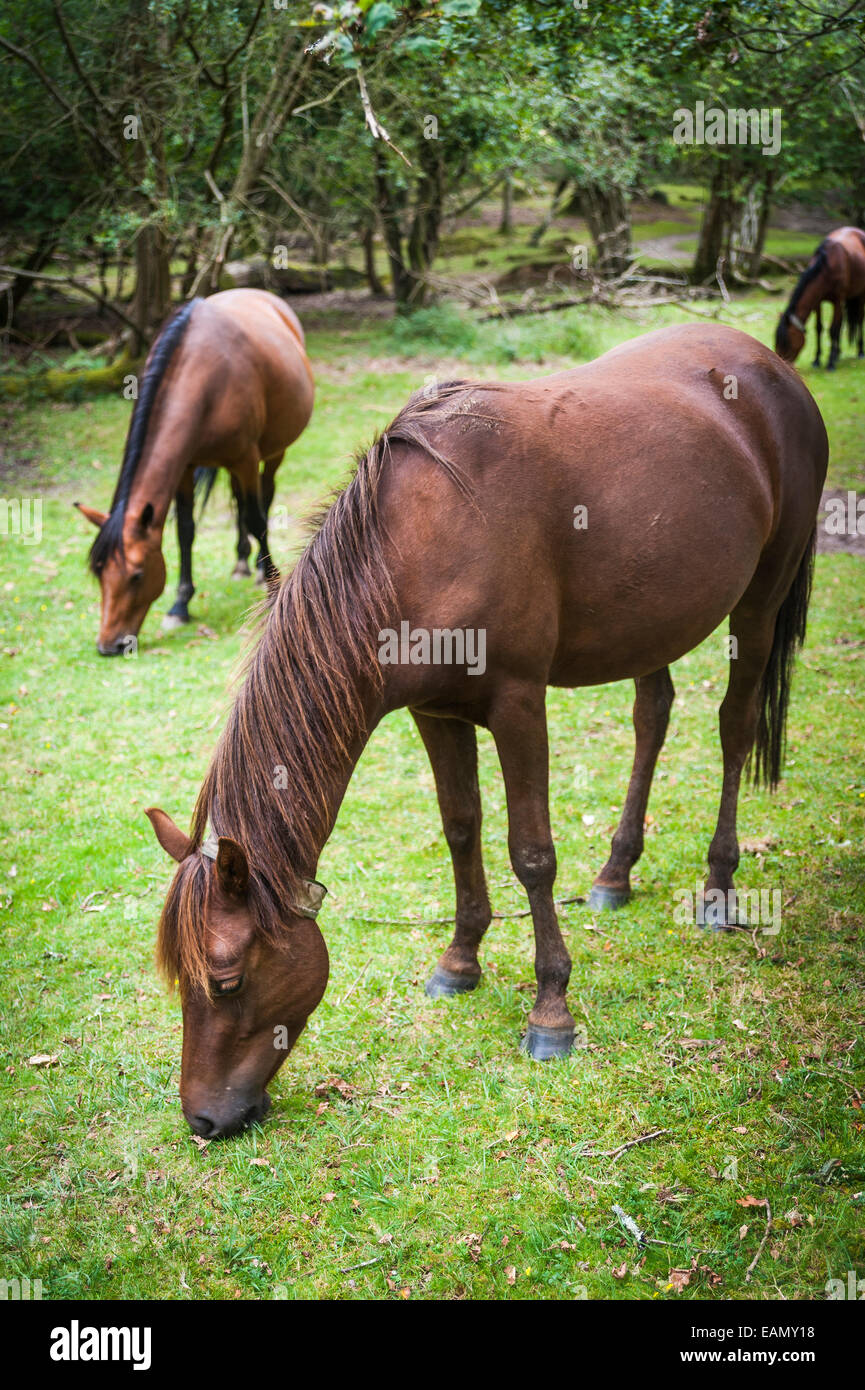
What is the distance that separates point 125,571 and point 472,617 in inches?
181

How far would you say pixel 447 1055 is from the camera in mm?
3760

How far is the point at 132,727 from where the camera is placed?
6.58 meters

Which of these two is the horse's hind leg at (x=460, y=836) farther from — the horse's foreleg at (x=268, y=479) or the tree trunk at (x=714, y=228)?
the tree trunk at (x=714, y=228)

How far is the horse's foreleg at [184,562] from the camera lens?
8172 mm

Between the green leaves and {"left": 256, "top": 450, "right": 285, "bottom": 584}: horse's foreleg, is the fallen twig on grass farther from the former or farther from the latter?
{"left": 256, "top": 450, "right": 285, "bottom": 584}: horse's foreleg

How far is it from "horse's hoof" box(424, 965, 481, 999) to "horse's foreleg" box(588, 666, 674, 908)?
2.68 ft

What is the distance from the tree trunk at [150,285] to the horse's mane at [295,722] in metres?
11.9

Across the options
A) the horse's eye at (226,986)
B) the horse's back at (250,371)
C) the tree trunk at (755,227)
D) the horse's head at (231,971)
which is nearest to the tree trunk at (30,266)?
the horse's back at (250,371)

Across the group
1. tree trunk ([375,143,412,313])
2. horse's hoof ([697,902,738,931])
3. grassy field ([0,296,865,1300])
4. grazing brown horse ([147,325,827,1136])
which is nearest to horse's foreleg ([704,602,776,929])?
horse's hoof ([697,902,738,931])

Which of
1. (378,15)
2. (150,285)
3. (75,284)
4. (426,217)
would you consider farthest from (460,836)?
(426,217)

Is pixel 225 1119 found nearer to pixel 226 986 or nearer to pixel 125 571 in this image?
pixel 226 986

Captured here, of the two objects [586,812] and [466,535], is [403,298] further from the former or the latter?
[466,535]

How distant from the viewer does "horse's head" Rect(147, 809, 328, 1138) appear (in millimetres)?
2861
